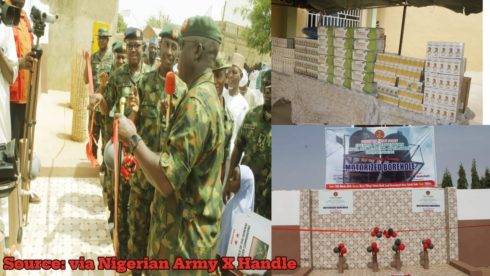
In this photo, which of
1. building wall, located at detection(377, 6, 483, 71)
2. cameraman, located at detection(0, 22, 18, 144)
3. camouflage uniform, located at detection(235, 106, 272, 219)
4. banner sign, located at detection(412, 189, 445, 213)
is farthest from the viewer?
banner sign, located at detection(412, 189, 445, 213)

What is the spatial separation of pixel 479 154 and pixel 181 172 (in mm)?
2960

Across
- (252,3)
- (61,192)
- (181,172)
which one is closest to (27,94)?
(61,192)

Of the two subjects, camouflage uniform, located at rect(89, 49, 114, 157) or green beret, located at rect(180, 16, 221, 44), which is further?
camouflage uniform, located at rect(89, 49, 114, 157)

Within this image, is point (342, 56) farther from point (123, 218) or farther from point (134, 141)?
point (134, 141)

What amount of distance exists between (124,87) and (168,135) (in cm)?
40

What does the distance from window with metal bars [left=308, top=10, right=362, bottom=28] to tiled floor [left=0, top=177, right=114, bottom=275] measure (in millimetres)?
2325

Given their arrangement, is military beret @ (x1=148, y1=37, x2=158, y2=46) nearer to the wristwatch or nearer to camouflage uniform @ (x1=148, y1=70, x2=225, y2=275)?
camouflage uniform @ (x1=148, y1=70, x2=225, y2=275)

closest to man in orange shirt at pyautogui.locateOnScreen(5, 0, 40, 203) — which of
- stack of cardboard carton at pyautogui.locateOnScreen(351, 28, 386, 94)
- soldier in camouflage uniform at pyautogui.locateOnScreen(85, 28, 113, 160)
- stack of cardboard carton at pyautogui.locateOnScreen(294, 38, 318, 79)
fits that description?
soldier in camouflage uniform at pyautogui.locateOnScreen(85, 28, 113, 160)

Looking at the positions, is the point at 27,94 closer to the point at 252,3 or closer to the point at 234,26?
the point at 234,26

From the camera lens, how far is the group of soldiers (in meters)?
2.69

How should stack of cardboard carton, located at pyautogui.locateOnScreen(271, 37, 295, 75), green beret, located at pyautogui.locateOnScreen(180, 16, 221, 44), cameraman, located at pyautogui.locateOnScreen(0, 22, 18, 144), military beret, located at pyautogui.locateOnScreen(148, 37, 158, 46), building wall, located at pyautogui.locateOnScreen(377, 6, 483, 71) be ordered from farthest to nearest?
1. building wall, located at pyautogui.locateOnScreen(377, 6, 483, 71)
2. stack of cardboard carton, located at pyautogui.locateOnScreen(271, 37, 295, 75)
3. military beret, located at pyautogui.locateOnScreen(148, 37, 158, 46)
4. green beret, located at pyautogui.locateOnScreen(180, 16, 221, 44)
5. cameraman, located at pyautogui.locateOnScreen(0, 22, 18, 144)

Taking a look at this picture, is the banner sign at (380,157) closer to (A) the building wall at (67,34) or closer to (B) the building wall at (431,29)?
(B) the building wall at (431,29)

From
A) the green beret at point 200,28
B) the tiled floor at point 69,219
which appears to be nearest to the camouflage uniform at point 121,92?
the tiled floor at point 69,219

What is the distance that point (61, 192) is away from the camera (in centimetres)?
307
